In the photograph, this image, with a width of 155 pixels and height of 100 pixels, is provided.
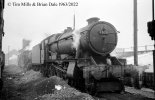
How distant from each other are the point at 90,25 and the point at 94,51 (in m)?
1.19

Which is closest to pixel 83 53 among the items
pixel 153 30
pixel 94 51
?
pixel 94 51

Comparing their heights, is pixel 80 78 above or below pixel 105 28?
below

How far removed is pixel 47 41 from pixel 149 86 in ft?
27.2

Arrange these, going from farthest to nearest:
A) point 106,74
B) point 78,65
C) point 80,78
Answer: point 80,78, point 78,65, point 106,74

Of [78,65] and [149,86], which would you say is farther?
[149,86]

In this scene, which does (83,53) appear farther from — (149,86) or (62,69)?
(149,86)

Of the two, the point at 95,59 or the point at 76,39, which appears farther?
the point at 76,39

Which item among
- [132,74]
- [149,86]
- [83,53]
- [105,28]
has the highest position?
[105,28]

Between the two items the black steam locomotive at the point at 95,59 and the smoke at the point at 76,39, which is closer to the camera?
the black steam locomotive at the point at 95,59

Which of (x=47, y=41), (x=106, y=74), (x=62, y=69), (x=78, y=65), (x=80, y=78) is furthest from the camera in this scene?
(x=47, y=41)

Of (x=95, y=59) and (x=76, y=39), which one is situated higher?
(x=76, y=39)

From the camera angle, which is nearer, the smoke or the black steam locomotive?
the black steam locomotive

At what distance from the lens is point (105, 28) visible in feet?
31.5

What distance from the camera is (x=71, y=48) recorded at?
10539 mm
